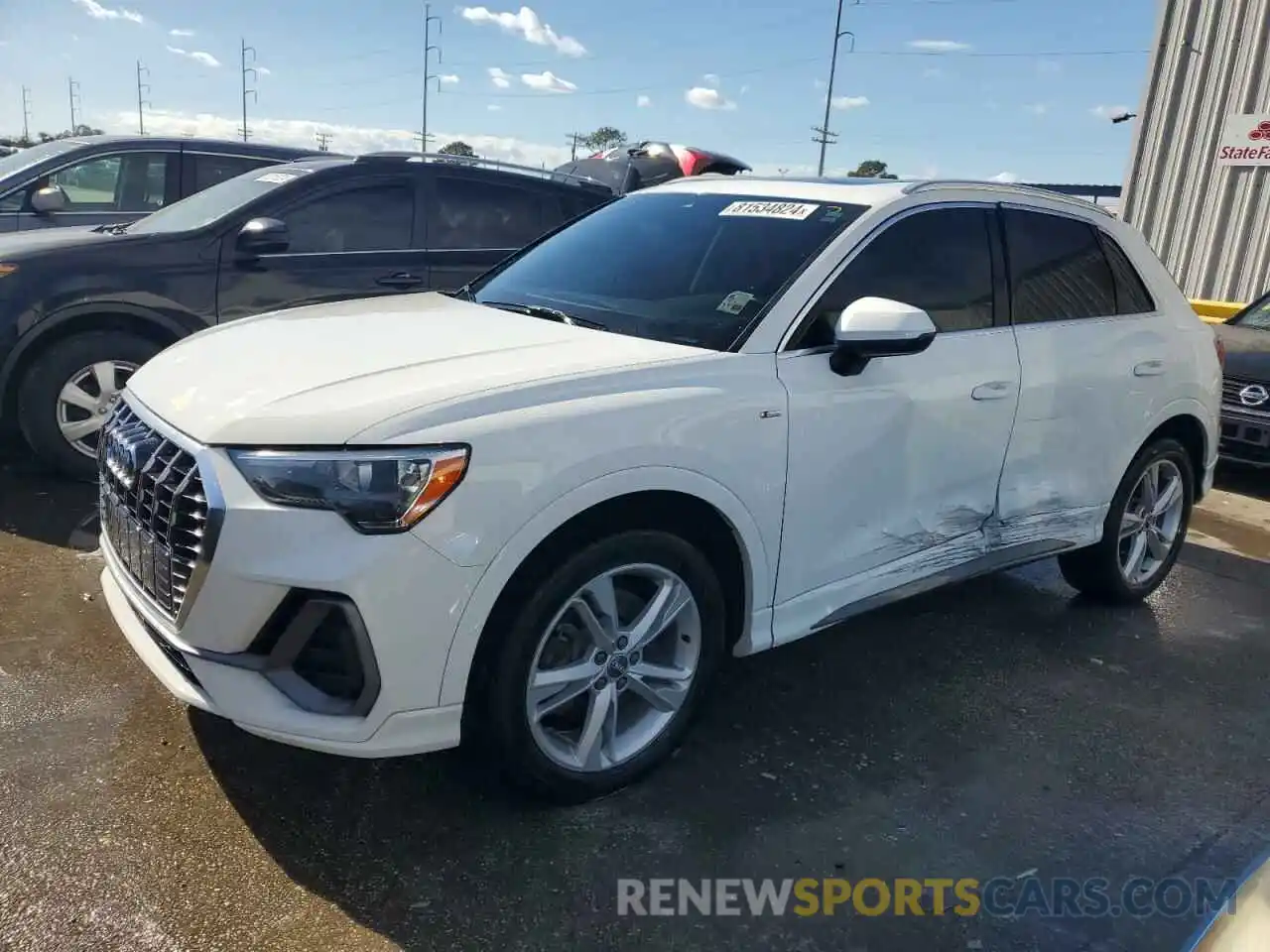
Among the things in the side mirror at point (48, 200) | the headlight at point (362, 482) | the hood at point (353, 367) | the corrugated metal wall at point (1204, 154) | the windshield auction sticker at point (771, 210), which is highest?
the corrugated metal wall at point (1204, 154)

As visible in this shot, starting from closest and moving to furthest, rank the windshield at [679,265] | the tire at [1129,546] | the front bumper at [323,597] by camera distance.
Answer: the front bumper at [323,597] → the windshield at [679,265] → the tire at [1129,546]

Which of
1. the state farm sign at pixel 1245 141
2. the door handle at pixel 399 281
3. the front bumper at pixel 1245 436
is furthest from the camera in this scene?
the state farm sign at pixel 1245 141

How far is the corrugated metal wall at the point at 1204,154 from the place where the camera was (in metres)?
Answer: 11.7

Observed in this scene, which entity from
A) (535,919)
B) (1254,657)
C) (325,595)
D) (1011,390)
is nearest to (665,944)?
(535,919)

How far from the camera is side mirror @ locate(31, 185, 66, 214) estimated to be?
24.1 ft

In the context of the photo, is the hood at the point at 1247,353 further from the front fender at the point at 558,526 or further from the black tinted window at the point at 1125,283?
the front fender at the point at 558,526

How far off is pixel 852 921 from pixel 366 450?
5.31 ft

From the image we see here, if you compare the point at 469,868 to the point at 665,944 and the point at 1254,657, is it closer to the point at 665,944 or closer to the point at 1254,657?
the point at 665,944

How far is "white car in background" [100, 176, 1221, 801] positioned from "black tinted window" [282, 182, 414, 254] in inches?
91.7

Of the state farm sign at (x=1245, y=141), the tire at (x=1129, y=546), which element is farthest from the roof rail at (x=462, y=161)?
the state farm sign at (x=1245, y=141)

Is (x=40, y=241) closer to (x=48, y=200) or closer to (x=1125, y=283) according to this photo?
(x=48, y=200)

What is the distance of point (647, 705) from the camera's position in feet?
9.93

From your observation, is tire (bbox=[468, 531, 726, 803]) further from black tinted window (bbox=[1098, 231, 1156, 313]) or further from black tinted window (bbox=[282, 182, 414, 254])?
black tinted window (bbox=[282, 182, 414, 254])

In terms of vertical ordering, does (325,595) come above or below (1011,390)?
below
